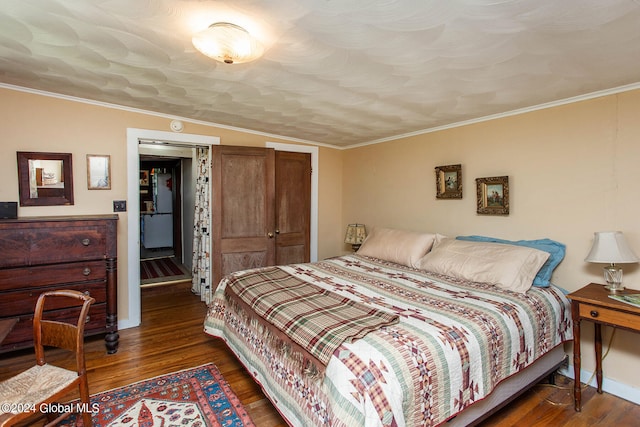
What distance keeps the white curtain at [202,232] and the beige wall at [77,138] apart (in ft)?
2.07

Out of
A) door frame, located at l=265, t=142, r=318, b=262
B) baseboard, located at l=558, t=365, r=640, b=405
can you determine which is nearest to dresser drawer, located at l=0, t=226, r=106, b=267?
door frame, located at l=265, t=142, r=318, b=262

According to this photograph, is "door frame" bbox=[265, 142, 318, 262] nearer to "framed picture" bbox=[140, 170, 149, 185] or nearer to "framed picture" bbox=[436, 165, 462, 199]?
"framed picture" bbox=[436, 165, 462, 199]

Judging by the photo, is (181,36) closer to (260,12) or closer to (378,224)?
(260,12)

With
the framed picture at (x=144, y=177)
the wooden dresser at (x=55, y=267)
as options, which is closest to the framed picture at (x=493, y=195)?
the wooden dresser at (x=55, y=267)

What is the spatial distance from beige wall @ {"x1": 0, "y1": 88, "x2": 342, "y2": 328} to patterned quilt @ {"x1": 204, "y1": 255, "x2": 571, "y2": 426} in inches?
71.5

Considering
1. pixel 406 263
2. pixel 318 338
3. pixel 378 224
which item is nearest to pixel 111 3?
pixel 318 338

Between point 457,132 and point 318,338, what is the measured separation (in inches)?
105

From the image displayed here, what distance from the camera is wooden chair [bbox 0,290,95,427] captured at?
4.96ft

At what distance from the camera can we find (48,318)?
2611 millimetres

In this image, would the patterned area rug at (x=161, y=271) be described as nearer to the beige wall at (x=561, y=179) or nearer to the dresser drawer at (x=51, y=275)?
the dresser drawer at (x=51, y=275)

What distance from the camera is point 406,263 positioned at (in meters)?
3.18

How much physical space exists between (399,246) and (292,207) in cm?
173

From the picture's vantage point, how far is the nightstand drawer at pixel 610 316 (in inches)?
73.8

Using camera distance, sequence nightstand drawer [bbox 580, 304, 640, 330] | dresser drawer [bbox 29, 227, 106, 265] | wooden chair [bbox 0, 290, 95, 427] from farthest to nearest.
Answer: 1. dresser drawer [bbox 29, 227, 106, 265]
2. nightstand drawer [bbox 580, 304, 640, 330]
3. wooden chair [bbox 0, 290, 95, 427]
